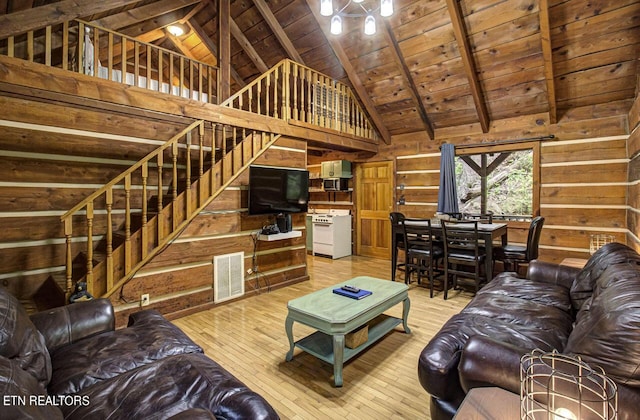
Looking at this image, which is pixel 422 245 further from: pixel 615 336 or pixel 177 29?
pixel 177 29

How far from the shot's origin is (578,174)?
4.42 meters

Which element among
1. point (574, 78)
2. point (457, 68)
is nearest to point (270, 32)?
point (457, 68)

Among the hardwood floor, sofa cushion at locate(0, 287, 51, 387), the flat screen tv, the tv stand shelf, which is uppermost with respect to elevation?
the flat screen tv

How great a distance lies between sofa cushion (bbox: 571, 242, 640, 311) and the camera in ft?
7.06

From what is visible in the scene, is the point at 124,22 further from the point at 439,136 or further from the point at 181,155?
the point at 439,136

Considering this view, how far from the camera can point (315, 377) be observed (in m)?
2.36

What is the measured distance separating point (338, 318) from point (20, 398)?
66.0 inches

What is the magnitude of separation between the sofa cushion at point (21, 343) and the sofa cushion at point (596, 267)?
3306mm

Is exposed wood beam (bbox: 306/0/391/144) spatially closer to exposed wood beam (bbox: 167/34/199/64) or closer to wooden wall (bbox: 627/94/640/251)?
exposed wood beam (bbox: 167/34/199/64)

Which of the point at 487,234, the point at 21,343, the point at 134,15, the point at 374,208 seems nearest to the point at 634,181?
the point at 487,234

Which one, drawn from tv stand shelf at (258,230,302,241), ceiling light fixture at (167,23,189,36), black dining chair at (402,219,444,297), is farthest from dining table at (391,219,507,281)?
ceiling light fixture at (167,23,189,36)

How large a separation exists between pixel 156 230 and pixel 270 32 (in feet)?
14.1

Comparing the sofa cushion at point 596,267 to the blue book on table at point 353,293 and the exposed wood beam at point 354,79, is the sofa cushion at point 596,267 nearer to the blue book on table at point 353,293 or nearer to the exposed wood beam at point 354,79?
the blue book on table at point 353,293

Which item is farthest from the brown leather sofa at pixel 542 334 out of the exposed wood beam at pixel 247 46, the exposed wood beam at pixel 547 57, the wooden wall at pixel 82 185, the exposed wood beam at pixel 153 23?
the exposed wood beam at pixel 153 23
